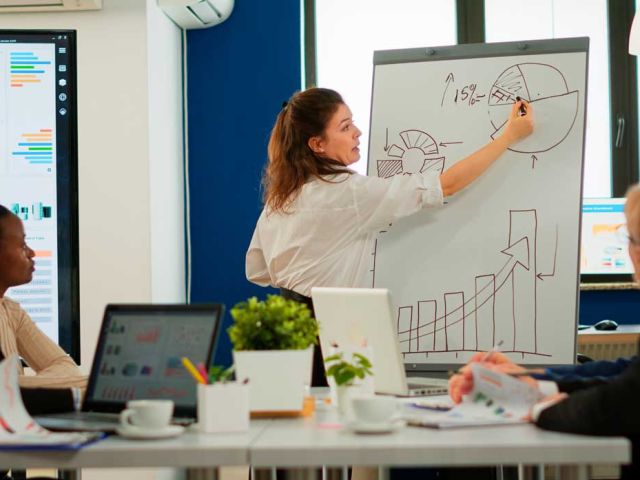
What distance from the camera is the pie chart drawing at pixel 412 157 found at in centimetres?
296

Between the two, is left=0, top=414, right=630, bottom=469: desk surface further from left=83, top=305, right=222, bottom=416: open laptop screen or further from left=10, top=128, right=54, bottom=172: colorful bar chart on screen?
left=10, top=128, right=54, bottom=172: colorful bar chart on screen

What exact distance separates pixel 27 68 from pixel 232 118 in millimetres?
1237

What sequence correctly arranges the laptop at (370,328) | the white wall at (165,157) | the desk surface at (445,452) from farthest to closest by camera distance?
the white wall at (165,157) < the laptop at (370,328) < the desk surface at (445,452)

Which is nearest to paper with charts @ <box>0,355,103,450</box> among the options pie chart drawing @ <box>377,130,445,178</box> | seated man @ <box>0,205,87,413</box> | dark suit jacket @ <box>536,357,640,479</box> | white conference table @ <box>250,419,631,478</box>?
white conference table @ <box>250,419,631,478</box>

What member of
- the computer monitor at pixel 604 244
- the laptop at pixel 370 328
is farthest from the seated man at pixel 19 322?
the computer monitor at pixel 604 244

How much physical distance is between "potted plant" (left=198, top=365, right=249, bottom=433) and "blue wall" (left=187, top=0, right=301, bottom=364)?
3.03 metres

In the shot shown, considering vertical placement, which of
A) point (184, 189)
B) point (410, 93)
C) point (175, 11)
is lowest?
point (184, 189)

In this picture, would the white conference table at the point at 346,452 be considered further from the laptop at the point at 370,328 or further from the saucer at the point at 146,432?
the laptop at the point at 370,328

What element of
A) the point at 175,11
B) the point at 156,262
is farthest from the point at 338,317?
the point at 175,11

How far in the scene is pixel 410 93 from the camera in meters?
3.04

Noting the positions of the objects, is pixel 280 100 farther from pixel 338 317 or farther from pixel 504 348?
pixel 338 317

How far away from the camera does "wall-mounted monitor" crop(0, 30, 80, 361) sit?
12.0 feet

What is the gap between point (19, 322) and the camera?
238 centimetres

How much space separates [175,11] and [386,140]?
166cm
